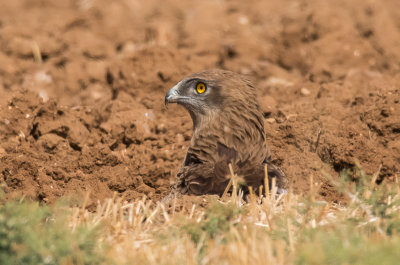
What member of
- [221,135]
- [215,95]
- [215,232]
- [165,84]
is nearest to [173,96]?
[215,95]

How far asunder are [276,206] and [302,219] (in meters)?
0.46

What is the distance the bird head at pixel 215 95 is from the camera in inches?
200

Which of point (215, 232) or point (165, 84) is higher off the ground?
point (165, 84)

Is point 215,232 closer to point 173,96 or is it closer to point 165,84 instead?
point 173,96

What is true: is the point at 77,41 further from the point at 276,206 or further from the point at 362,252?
the point at 362,252

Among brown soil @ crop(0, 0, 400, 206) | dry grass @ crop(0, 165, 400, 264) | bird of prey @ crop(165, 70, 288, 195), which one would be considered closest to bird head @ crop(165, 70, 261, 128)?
bird of prey @ crop(165, 70, 288, 195)

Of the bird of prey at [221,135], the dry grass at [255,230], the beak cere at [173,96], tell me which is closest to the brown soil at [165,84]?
the dry grass at [255,230]

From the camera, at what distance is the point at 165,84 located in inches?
287

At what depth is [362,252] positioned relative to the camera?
2.87 m

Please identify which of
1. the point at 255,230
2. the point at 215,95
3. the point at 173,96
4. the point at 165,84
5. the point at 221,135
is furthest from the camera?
the point at 165,84

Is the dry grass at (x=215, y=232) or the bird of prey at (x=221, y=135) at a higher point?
the bird of prey at (x=221, y=135)

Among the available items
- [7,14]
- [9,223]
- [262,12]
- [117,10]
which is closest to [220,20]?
[262,12]

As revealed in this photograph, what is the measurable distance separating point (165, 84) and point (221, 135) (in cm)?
247

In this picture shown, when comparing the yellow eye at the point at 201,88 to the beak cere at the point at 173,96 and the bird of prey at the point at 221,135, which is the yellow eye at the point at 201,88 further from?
the beak cere at the point at 173,96
